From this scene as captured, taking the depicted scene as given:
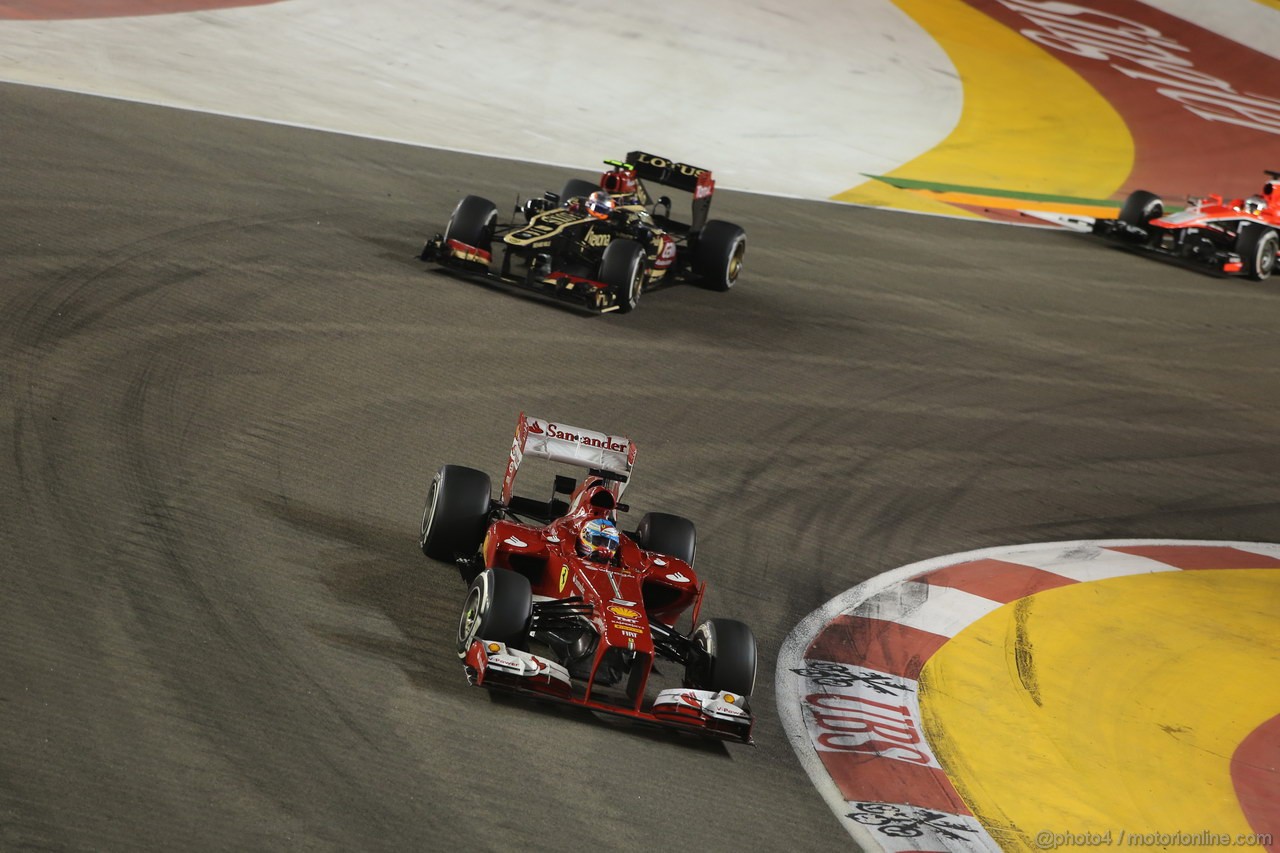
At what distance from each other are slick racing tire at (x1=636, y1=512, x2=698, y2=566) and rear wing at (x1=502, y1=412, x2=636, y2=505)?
0.97 ft

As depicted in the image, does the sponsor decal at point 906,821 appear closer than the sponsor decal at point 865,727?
Yes

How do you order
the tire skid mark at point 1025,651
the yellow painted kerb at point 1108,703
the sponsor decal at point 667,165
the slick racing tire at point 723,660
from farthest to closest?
the sponsor decal at point 667,165 → the tire skid mark at point 1025,651 → the yellow painted kerb at point 1108,703 → the slick racing tire at point 723,660

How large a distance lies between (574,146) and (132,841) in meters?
17.0

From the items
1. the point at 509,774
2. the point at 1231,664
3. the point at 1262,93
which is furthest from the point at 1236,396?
the point at 1262,93

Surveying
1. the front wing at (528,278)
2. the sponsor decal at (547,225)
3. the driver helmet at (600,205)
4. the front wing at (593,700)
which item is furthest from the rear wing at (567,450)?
the driver helmet at (600,205)

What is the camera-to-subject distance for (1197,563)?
1122 centimetres

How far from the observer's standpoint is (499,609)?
279 inches

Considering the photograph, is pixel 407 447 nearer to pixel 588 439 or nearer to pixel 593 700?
pixel 588 439

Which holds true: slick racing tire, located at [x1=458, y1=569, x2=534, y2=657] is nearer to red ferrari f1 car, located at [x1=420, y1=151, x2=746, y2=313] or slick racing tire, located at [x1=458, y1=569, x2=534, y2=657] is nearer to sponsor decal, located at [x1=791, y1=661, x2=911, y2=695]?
sponsor decal, located at [x1=791, y1=661, x2=911, y2=695]

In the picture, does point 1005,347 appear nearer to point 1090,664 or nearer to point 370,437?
point 1090,664

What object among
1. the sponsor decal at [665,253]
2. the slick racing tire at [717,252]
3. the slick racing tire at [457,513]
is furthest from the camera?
the slick racing tire at [717,252]

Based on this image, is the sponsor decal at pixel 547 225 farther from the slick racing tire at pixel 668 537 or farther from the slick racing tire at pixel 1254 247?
the slick racing tire at pixel 1254 247

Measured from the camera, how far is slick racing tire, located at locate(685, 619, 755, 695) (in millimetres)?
7398

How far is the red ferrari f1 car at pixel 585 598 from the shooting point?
23.3 feet
